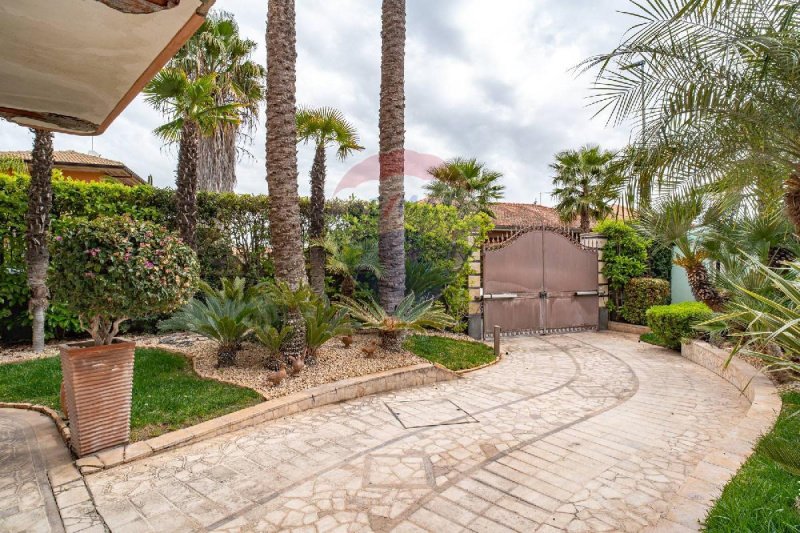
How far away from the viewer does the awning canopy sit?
202 centimetres

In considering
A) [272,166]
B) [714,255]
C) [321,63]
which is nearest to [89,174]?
[321,63]

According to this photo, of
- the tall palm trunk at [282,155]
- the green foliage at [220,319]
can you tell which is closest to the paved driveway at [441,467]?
the green foliage at [220,319]

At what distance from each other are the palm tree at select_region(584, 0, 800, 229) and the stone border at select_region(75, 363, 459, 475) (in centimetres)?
401

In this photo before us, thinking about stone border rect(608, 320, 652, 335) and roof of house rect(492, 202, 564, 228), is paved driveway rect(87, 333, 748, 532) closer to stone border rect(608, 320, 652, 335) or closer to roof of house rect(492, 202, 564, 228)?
stone border rect(608, 320, 652, 335)

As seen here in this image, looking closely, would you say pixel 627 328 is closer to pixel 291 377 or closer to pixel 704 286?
pixel 704 286

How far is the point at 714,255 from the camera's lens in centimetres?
743

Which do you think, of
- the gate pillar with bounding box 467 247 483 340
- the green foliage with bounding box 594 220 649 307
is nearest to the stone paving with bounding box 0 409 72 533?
the gate pillar with bounding box 467 247 483 340

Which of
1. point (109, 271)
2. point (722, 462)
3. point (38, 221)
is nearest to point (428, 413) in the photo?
point (722, 462)

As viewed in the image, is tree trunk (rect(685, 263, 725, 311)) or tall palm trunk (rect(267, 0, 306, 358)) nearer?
tall palm trunk (rect(267, 0, 306, 358))

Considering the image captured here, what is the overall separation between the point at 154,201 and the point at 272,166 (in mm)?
3710

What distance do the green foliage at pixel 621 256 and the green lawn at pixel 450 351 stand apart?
4.85 meters

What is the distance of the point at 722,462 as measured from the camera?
3.13 m

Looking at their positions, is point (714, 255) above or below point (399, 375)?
above

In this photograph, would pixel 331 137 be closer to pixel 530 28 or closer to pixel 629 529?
pixel 530 28
